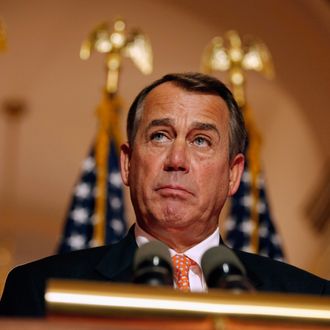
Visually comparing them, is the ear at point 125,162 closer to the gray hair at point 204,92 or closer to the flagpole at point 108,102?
the gray hair at point 204,92

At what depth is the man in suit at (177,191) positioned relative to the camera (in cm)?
251

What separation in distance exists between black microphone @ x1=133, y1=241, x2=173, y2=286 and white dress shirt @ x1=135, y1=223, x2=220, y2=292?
1.70 feet

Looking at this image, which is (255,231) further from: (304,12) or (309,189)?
(309,189)

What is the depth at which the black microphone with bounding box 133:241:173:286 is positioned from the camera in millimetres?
1938

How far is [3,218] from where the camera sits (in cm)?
1262

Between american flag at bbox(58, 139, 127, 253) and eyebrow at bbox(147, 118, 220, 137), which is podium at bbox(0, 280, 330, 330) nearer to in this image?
eyebrow at bbox(147, 118, 220, 137)

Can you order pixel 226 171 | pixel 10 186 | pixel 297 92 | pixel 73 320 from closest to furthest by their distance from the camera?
1. pixel 73 320
2. pixel 226 171
3. pixel 297 92
4. pixel 10 186

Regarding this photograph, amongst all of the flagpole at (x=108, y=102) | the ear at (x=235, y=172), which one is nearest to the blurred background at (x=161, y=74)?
the flagpole at (x=108, y=102)

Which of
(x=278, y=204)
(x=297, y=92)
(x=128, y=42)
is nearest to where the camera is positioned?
(x=128, y=42)

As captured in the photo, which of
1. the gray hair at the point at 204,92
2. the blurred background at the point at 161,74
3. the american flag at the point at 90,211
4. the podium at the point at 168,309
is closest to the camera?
the podium at the point at 168,309

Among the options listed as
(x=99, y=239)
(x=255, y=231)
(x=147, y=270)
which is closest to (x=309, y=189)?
(x=255, y=231)

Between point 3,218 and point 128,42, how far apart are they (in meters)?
5.57

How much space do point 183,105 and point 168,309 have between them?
1063mm

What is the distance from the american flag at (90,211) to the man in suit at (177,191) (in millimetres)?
3940
